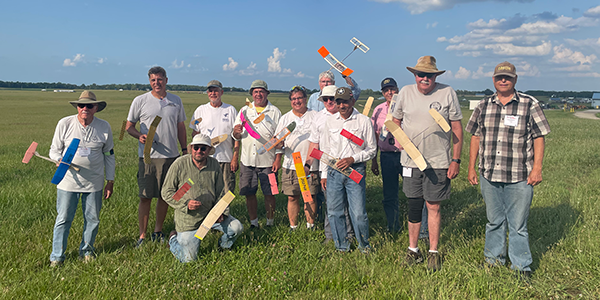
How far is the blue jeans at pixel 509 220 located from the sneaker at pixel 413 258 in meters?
0.85

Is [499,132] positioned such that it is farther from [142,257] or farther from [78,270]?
[78,270]

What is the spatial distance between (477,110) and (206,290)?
396 centimetres

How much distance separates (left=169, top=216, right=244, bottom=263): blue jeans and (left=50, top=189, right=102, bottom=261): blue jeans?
3.45ft

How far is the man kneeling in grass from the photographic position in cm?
504

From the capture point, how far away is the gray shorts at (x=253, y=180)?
6.27 metres

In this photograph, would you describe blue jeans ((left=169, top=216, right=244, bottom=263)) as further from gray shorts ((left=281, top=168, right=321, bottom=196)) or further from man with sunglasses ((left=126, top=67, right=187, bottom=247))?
gray shorts ((left=281, top=168, right=321, bottom=196))

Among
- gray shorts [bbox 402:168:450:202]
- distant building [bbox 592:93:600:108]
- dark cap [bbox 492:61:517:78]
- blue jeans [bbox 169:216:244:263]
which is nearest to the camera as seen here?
dark cap [bbox 492:61:517:78]

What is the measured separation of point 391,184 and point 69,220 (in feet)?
15.8

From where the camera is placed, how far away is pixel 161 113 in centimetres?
571

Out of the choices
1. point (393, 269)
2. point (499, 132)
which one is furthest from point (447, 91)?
point (393, 269)

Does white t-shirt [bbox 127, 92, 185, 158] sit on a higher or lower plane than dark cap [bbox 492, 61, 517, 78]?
lower

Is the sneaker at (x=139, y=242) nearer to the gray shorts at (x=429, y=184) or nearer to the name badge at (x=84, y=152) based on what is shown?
the name badge at (x=84, y=152)

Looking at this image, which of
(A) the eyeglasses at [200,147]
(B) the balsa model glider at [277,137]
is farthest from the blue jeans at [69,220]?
(B) the balsa model glider at [277,137]

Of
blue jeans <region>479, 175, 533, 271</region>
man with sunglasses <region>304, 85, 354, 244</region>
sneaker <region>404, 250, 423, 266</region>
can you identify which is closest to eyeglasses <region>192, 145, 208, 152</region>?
man with sunglasses <region>304, 85, 354, 244</region>
